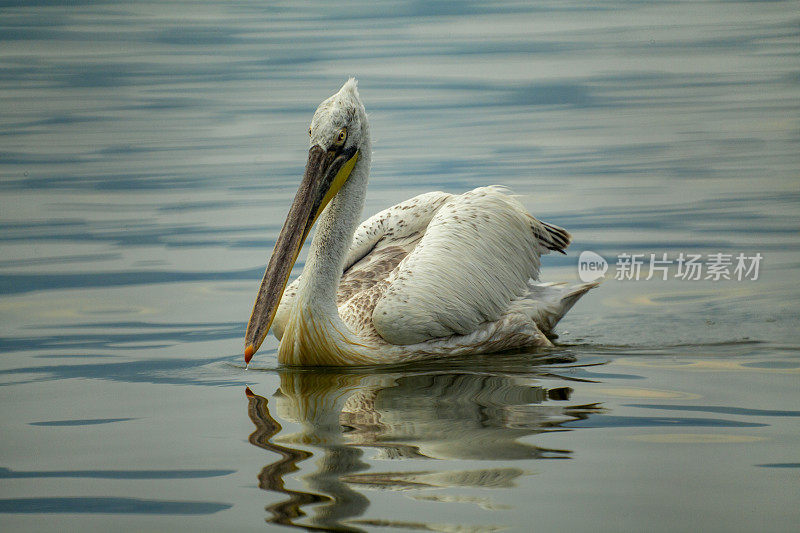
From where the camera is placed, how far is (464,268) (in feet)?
19.0

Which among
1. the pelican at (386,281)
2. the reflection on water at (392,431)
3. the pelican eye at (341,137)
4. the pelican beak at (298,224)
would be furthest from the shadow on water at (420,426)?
the pelican eye at (341,137)

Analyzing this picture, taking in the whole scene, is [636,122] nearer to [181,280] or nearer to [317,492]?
[181,280]

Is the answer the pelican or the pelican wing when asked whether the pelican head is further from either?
the pelican wing

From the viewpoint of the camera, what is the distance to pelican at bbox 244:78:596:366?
5402 mm

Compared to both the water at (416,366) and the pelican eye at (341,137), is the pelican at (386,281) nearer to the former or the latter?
the pelican eye at (341,137)

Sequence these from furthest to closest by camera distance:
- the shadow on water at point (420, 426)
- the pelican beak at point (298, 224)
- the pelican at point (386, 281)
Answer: the pelican at point (386, 281) < the pelican beak at point (298, 224) < the shadow on water at point (420, 426)

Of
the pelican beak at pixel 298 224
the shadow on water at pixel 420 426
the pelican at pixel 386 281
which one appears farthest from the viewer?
the pelican at pixel 386 281

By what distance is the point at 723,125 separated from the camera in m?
11.9

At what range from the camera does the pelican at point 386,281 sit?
17.7 feet

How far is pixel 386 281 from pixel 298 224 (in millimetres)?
629

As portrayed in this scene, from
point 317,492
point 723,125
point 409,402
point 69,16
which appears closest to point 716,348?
point 409,402

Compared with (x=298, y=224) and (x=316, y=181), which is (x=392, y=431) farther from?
(x=316, y=181)

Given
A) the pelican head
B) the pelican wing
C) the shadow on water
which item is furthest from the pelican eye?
the shadow on water

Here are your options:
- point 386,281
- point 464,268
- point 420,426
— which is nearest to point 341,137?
point 386,281
